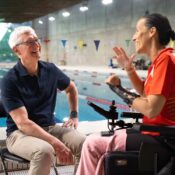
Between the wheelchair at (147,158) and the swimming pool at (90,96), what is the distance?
329cm

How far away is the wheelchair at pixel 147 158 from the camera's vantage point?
138 cm

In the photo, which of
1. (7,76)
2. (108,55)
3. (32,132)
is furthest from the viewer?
(108,55)

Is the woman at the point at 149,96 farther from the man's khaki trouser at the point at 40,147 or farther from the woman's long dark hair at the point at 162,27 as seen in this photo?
the man's khaki trouser at the point at 40,147

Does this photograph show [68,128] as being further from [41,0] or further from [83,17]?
[83,17]

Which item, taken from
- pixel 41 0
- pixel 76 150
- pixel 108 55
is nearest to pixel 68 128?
pixel 76 150

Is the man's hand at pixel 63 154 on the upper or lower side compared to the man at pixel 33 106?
lower

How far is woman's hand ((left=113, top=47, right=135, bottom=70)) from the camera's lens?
1822 mm

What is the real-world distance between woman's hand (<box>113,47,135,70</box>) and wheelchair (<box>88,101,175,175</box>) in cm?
51

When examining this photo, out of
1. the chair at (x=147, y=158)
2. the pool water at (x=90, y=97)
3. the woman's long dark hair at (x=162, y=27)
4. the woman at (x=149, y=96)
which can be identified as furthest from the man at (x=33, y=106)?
the pool water at (x=90, y=97)

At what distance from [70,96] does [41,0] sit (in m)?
13.5

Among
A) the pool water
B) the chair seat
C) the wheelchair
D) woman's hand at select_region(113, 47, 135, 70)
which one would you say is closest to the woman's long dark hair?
woman's hand at select_region(113, 47, 135, 70)

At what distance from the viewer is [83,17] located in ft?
63.3

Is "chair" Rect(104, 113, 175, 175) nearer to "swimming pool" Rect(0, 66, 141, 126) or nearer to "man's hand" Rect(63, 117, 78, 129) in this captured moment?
"man's hand" Rect(63, 117, 78, 129)

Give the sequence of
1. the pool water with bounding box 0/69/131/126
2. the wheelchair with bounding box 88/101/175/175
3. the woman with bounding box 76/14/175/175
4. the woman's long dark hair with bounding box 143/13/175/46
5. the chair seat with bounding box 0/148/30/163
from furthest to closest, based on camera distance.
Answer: the pool water with bounding box 0/69/131/126 < the chair seat with bounding box 0/148/30/163 < the woman's long dark hair with bounding box 143/13/175/46 < the woman with bounding box 76/14/175/175 < the wheelchair with bounding box 88/101/175/175
